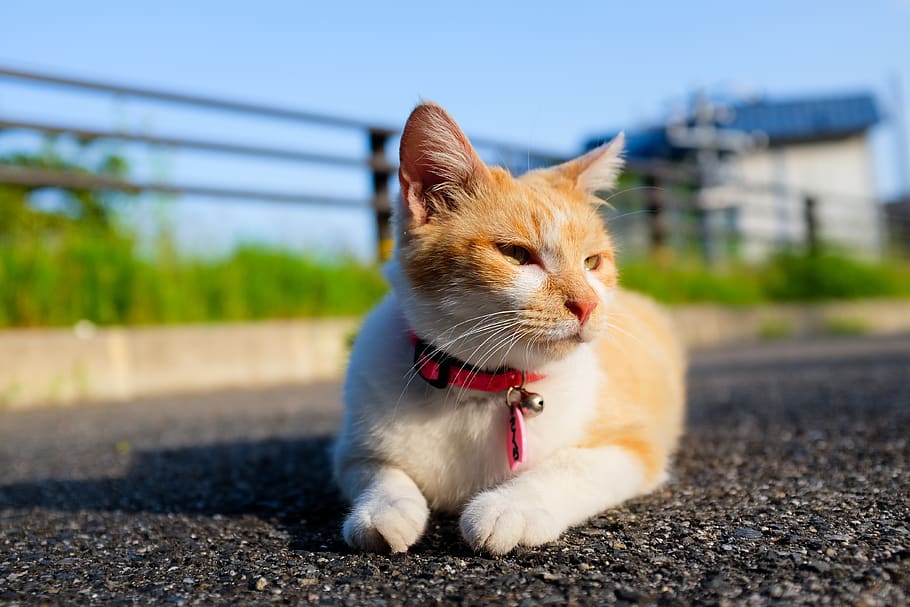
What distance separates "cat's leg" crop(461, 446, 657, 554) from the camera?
4.94 ft

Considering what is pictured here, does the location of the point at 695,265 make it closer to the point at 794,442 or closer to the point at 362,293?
the point at 362,293

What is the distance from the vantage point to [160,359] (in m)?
4.86

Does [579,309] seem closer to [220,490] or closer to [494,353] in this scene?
[494,353]

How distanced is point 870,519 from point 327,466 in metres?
1.68

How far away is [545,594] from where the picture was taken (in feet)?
4.16

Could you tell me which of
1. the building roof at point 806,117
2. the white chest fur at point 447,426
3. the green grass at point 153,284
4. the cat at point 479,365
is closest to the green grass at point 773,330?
the green grass at point 153,284

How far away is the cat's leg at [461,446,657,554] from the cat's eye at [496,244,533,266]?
473mm

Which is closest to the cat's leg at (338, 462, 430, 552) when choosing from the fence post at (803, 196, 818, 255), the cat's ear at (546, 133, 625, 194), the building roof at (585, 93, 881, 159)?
the cat's ear at (546, 133, 625, 194)

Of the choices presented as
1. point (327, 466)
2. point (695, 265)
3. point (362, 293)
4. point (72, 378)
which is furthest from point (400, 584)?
point (695, 265)

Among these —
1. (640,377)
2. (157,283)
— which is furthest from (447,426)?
(157,283)

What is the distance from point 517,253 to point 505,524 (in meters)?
0.66

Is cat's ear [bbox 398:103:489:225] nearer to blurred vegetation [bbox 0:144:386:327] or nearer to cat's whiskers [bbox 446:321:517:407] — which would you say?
cat's whiskers [bbox 446:321:517:407]

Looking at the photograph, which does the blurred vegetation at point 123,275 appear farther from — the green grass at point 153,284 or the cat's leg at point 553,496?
the cat's leg at point 553,496

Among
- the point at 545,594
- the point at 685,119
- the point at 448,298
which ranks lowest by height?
the point at 545,594
